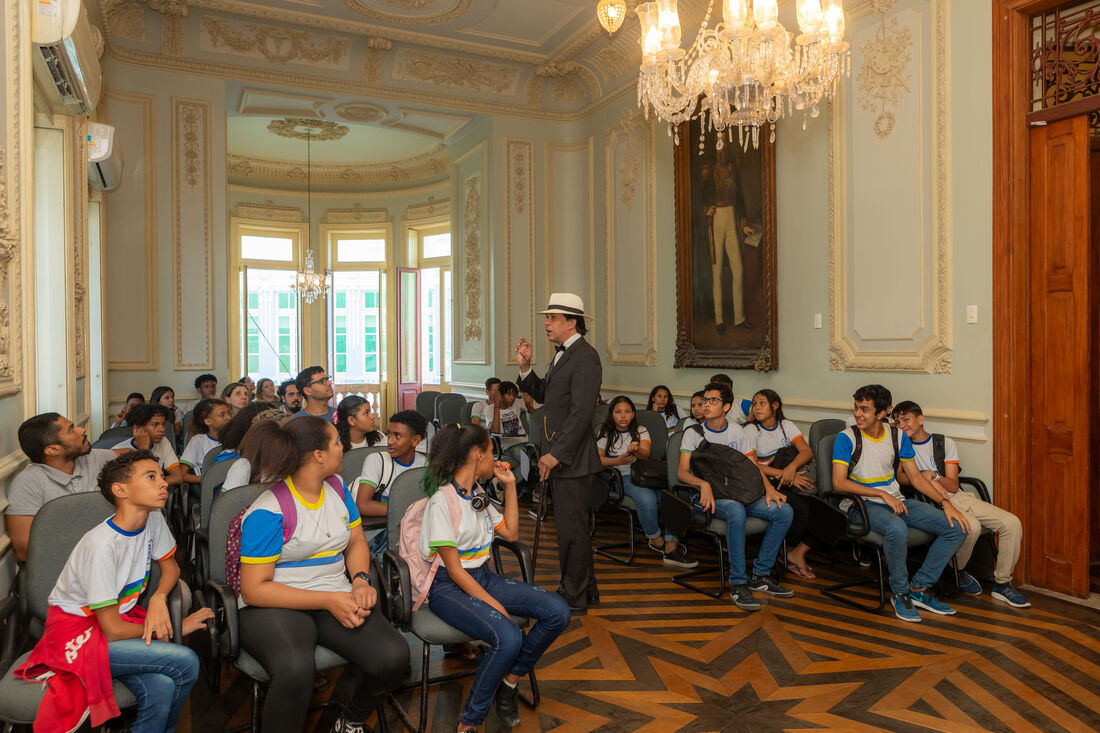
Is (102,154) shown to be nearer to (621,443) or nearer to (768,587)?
(621,443)

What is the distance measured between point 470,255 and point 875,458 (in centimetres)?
628

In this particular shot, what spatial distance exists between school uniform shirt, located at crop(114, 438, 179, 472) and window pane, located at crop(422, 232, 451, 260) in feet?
29.8

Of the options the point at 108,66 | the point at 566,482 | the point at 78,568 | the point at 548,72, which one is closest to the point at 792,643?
the point at 566,482

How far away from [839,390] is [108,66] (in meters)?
7.13

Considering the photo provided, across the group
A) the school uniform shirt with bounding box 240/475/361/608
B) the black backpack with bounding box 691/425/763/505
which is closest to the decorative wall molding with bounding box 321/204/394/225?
the black backpack with bounding box 691/425/763/505

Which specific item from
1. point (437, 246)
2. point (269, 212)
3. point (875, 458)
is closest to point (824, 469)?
point (875, 458)

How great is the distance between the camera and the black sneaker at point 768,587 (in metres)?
4.39

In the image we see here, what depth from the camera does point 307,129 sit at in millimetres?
11273

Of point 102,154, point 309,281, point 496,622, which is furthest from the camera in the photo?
point 309,281

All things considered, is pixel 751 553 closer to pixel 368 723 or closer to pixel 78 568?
pixel 368 723

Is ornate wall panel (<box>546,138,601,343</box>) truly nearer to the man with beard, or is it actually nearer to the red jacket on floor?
the man with beard

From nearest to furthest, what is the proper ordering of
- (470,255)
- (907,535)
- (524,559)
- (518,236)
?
(524,559) → (907,535) → (518,236) → (470,255)

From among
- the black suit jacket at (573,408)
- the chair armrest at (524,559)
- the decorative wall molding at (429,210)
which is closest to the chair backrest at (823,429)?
the black suit jacket at (573,408)

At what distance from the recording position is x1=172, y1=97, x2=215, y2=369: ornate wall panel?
297 inches
